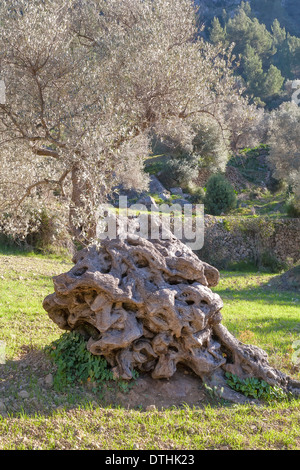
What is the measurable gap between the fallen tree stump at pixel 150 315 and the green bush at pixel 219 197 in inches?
776

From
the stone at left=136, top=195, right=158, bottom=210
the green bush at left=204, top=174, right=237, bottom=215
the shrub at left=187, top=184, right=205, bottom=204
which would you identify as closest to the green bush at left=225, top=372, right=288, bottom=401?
the stone at left=136, top=195, right=158, bottom=210

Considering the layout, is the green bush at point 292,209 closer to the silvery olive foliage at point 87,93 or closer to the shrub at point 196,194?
the shrub at point 196,194

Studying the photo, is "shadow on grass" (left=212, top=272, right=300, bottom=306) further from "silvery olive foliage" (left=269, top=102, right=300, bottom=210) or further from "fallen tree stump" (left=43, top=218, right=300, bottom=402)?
"silvery olive foliage" (left=269, top=102, right=300, bottom=210)

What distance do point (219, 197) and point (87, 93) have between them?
1803cm

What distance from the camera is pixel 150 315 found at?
5012 millimetres

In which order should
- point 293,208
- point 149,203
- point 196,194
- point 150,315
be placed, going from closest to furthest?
point 150,315
point 149,203
point 293,208
point 196,194

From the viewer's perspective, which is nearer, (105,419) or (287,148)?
(105,419)

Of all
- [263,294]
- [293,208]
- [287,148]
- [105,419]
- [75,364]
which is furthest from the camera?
[287,148]

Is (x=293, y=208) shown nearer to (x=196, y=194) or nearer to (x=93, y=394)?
(x=196, y=194)

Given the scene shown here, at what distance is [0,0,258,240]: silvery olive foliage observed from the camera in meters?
6.70

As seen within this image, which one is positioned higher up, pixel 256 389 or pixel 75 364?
pixel 75 364

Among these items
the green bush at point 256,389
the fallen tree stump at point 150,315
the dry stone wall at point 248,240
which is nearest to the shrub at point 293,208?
the dry stone wall at point 248,240

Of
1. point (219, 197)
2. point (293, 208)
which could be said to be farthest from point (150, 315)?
point (219, 197)

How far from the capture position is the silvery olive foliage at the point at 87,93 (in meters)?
6.70
